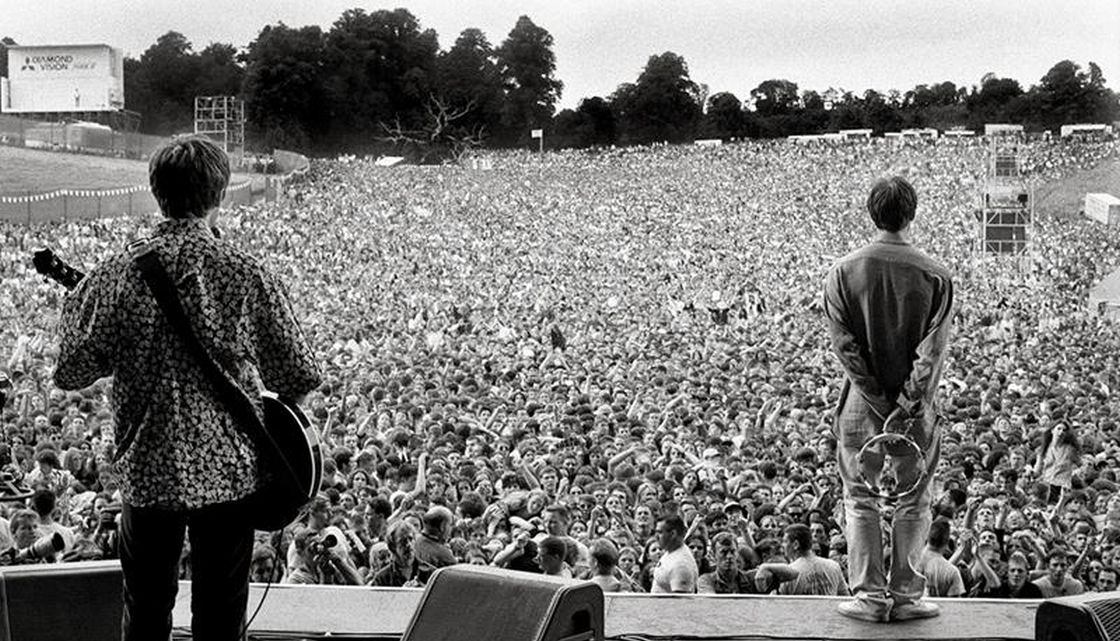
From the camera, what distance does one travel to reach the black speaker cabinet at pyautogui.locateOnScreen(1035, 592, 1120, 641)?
267 centimetres

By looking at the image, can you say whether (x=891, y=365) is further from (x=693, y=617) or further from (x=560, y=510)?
(x=560, y=510)

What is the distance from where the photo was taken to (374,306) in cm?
1983

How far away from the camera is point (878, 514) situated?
3332mm

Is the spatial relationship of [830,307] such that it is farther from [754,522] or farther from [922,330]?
[754,522]

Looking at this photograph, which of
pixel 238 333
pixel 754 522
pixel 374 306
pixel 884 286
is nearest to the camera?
pixel 238 333

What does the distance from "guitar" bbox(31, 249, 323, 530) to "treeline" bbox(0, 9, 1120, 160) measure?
52608 mm

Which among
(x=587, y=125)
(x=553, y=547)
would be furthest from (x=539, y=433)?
(x=587, y=125)

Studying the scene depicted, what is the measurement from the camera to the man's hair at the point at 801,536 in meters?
4.75

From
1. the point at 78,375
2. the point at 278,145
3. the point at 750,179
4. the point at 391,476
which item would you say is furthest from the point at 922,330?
the point at 278,145

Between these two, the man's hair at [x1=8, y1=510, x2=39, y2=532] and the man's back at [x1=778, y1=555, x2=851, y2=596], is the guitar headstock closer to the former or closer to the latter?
the man's back at [x1=778, y1=555, x2=851, y2=596]

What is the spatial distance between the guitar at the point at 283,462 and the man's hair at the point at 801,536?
2551 mm

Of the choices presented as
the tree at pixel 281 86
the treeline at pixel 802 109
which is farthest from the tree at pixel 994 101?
the tree at pixel 281 86

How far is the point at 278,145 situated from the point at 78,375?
55.5m

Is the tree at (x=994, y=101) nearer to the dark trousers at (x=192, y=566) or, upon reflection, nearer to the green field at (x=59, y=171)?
the green field at (x=59, y=171)
